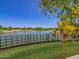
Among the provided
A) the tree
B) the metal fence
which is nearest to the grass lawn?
the metal fence

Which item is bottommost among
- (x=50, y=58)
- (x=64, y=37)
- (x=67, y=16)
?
(x=50, y=58)

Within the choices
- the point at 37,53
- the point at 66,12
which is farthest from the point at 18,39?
the point at 66,12

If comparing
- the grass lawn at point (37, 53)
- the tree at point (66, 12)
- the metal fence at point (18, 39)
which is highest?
the tree at point (66, 12)

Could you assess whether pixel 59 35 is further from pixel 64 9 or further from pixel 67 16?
pixel 64 9

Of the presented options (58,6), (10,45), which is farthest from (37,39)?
(58,6)

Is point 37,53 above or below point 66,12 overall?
below

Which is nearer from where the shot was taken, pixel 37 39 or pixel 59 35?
pixel 59 35

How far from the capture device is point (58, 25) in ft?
20.4

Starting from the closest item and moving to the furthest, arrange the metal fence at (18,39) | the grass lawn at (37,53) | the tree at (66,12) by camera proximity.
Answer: the tree at (66,12), the grass lawn at (37,53), the metal fence at (18,39)

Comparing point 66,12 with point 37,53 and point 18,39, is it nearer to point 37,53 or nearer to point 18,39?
point 37,53

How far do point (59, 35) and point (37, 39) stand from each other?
45.9 m

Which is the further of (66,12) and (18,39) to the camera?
(18,39)

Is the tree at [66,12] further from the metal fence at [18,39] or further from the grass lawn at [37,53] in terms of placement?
the metal fence at [18,39]

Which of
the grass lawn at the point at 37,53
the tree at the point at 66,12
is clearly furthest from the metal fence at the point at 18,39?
the tree at the point at 66,12
